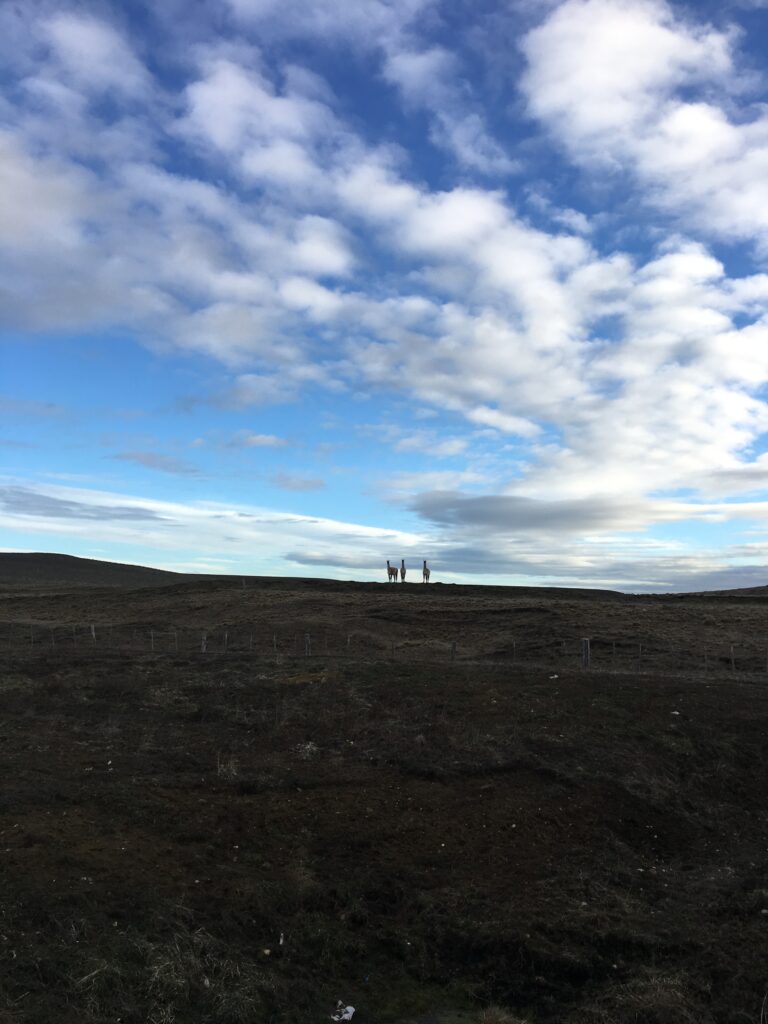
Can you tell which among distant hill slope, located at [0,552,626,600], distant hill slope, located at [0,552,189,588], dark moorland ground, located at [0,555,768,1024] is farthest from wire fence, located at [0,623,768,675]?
distant hill slope, located at [0,552,189,588]

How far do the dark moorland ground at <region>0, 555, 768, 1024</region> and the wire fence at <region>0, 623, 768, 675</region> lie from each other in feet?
5.75

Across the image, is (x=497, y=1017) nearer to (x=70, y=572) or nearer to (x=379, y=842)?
(x=379, y=842)

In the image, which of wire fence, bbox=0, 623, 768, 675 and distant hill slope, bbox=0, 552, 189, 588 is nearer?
wire fence, bbox=0, 623, 768, 675

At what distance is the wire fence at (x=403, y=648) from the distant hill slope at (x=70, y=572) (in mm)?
39224

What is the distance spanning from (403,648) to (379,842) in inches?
730

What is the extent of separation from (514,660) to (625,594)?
22.3 metres

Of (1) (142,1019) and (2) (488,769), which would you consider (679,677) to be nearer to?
(2) (488,769)

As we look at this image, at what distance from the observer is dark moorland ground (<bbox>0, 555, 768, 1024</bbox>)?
6910 mm

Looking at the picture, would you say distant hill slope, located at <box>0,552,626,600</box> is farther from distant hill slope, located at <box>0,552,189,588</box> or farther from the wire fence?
the wire fence

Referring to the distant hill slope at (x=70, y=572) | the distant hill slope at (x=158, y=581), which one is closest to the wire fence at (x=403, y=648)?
the distant hill slope at (x=158, y=581)

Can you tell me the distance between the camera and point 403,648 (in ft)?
94.2

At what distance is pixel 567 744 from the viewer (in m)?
14.0

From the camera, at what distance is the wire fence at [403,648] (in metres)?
23.9

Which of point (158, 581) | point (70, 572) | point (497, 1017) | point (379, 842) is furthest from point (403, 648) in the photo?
Answer: point (70, 572)
